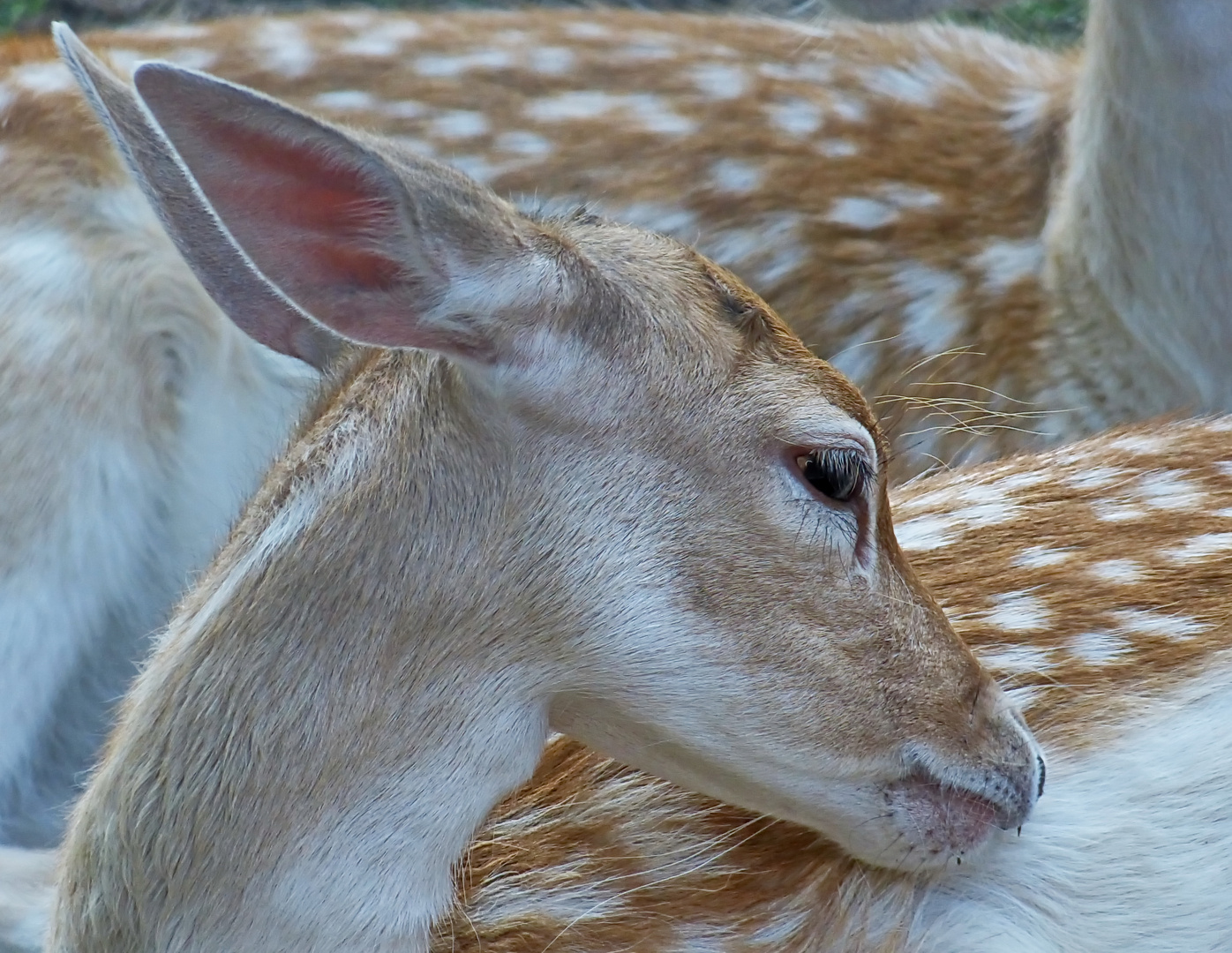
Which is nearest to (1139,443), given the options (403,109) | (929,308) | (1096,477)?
(1096,477)

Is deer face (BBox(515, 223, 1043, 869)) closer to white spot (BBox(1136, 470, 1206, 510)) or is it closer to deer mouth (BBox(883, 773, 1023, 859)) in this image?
deer mouth (BBox(883, 773, 1023, 859))

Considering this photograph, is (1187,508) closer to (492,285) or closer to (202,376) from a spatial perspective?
(492,285)

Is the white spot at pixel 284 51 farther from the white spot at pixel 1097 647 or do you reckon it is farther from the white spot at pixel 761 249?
the white spot at pixel 1097 647

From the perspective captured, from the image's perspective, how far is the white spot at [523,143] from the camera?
3469mm

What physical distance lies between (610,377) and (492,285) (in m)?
0.16

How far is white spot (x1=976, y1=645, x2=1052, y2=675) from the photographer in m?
1.96

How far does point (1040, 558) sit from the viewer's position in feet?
6.85

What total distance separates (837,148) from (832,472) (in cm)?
205

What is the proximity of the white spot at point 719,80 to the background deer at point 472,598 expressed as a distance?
2.06 meters

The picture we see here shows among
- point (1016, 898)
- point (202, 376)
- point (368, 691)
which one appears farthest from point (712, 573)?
point (202, 376)

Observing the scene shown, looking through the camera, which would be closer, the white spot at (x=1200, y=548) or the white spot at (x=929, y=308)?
the white spot at (x=1200, y=548)

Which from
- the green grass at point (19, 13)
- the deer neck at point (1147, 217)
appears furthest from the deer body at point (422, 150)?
the green grass at point (19, 13)

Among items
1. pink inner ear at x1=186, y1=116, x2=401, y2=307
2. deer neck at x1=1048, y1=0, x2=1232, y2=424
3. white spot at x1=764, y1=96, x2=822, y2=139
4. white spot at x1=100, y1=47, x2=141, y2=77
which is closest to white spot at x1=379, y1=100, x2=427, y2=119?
white spot at x1=100, y1=47, x2=141, y2=77

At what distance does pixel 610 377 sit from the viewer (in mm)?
1595
